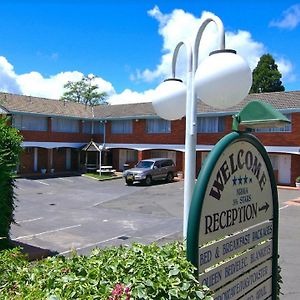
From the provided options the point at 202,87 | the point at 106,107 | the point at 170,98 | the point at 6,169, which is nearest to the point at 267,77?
the point at 106,107

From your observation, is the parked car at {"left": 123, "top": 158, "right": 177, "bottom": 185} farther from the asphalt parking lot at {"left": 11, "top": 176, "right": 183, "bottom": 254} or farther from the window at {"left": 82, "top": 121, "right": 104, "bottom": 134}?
the window at {"left": 82, "top": 121, "right": 104, "bottom": 134}

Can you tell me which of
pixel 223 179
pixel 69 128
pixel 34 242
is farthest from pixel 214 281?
pixel 69 128

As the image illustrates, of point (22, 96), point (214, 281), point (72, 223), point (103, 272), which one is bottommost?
point (72, 223)

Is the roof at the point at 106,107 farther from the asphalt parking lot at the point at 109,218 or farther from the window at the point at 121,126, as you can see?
the asphalt parking lot at the point at 109,218

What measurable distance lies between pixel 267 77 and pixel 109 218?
45.0m

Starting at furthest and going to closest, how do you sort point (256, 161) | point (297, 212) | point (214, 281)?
1. point (297, 212)
2. point (256, 161)
3. point (214, 281)

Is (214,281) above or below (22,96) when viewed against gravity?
below

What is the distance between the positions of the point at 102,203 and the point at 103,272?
17.8 m

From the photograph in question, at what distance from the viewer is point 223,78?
370 cm

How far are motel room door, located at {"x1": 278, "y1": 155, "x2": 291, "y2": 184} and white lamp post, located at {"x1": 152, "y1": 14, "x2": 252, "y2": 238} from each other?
2529 cm

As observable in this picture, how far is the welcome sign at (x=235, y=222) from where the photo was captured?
322 cm

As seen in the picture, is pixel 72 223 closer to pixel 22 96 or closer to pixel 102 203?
pixel 102 203

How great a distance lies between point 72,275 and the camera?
266 cm

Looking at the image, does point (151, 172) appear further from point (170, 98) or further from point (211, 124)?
point (170, 98)
